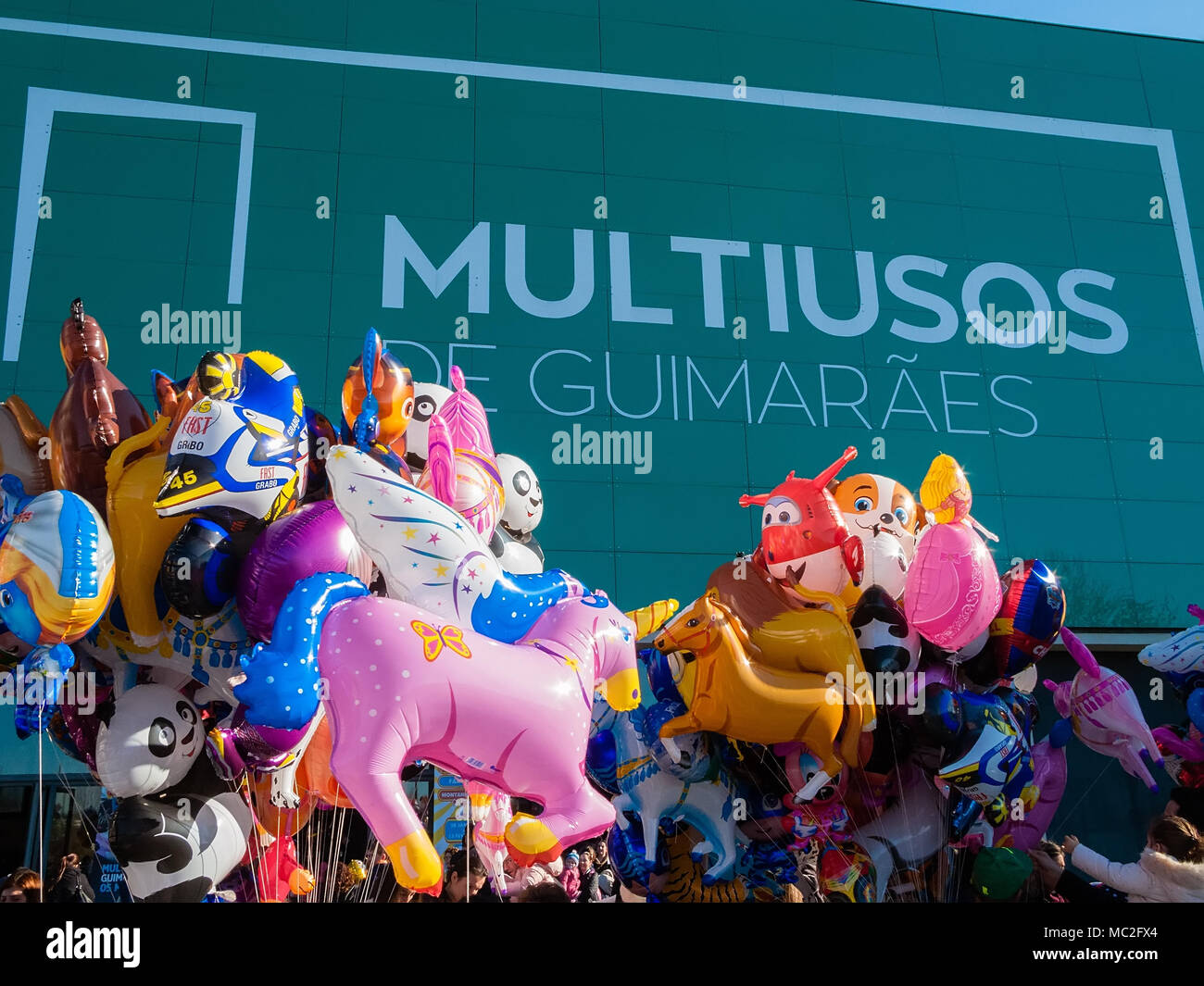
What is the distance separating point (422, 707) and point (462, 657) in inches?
7.5

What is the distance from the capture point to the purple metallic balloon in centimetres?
393

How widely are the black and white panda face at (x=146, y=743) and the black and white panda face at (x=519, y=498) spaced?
62.0 inches

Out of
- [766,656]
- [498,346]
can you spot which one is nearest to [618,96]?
[498,346]

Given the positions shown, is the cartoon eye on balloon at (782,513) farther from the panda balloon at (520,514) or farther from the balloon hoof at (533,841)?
the balloon hoof at (533,841)

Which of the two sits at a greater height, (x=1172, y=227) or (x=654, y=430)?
(x=1172, y=227)

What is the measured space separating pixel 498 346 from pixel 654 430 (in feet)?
4.23

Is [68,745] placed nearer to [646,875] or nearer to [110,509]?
[110,509]

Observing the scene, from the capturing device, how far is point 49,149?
805 centimetres

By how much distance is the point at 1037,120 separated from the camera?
9.66 meters

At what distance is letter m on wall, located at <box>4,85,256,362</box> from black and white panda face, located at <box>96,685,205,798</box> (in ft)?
14.6

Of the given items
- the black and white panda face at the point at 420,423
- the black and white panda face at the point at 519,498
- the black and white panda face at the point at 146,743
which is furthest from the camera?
the black and white panda face at the point at 519,498

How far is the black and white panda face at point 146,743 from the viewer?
402cm

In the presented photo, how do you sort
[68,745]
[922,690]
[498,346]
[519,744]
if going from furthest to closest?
[498,346], [922,690], [68,745], [519,744]

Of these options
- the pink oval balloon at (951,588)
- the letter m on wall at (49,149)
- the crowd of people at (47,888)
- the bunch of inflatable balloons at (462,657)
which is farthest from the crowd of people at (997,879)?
the letter m on wall at (49,149)
